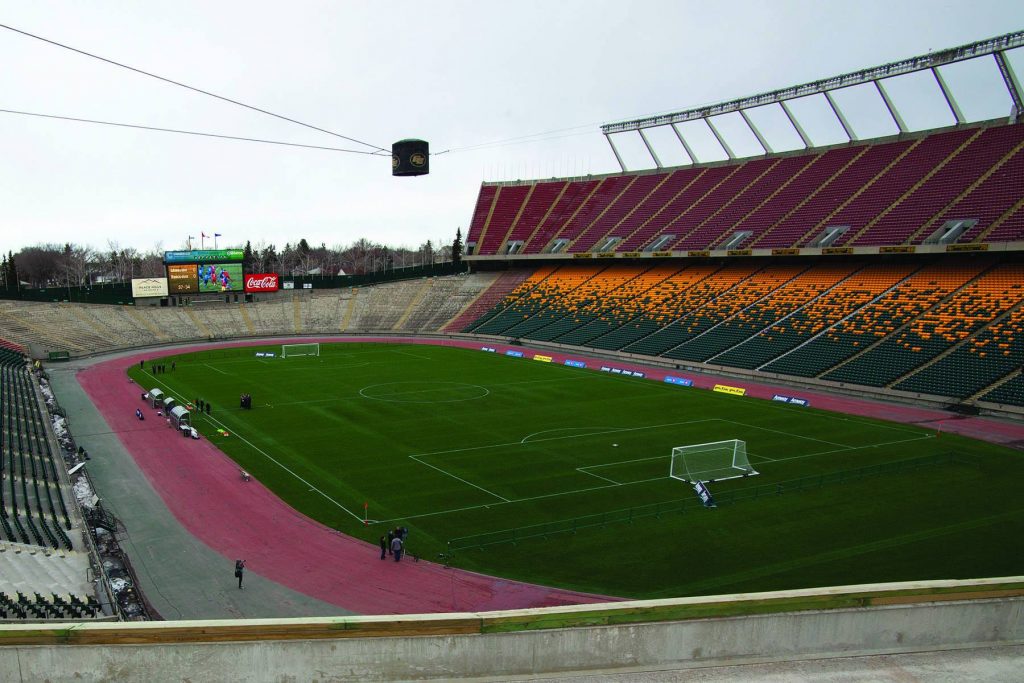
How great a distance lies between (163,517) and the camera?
25.1 m

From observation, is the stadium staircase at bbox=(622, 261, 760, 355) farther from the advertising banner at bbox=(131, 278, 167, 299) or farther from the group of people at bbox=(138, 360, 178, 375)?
the advertising banner at bbox=(131, 278, 167, 299)

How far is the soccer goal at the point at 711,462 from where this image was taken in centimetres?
2911

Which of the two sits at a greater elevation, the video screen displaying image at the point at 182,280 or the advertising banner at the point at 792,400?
the video screen displaying image at the point at 182,280

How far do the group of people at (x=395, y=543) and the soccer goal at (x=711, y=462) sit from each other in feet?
40.3

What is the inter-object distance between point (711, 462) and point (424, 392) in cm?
2307

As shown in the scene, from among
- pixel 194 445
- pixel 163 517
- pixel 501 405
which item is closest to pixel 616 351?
pixel 501 405

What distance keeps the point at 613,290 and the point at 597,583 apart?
197ft

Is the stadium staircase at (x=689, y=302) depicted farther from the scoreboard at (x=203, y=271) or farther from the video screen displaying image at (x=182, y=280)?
the video screen displaying image at (x=182, y=280)

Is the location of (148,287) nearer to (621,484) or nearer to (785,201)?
(621,484)

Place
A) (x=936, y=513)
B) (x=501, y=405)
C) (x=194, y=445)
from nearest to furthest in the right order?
(x=936, y=513) → (x=194, y=445) → (x=501, y=405)

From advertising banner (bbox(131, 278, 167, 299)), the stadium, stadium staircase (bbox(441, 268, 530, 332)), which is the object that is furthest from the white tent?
advertising banner (bbox(131, 278, 167, 299))

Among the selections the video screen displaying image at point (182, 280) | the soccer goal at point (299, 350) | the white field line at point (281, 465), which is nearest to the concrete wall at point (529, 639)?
the white field line at point (281, 465)

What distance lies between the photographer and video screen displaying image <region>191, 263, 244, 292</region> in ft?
260

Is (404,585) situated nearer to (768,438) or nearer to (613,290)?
(768,438)
